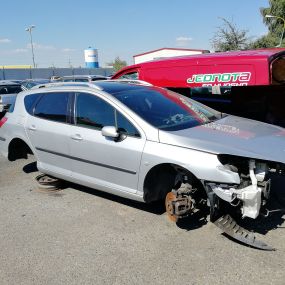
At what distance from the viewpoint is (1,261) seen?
3.46 meters

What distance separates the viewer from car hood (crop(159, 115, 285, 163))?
341 cm

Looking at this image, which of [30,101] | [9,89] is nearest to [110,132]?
[30,101]

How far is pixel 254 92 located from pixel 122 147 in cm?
311

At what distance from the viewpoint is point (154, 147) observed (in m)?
3.84

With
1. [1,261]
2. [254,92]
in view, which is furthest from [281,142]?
[1,261]

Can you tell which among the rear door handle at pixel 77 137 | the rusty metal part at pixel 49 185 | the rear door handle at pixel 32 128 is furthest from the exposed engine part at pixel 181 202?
the rear door handle at pixel 32 128

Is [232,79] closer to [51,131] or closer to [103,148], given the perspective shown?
[103,148]

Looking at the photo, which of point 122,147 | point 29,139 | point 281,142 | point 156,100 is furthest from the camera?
point 29,139

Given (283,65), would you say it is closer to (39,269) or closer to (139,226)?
(139,226)

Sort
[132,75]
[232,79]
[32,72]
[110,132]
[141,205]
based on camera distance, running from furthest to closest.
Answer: [32,72], [132,75], [232,79], [141,205], [110,132]

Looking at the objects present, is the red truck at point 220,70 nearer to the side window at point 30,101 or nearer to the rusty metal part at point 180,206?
the side window at point 30,101

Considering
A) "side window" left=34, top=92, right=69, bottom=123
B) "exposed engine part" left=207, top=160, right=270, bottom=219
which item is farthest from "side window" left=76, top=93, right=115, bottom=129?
"exposed engine part" left=207, top=160, right=270, bottom=219

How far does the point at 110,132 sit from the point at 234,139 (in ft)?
4.47

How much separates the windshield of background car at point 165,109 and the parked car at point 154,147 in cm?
1
